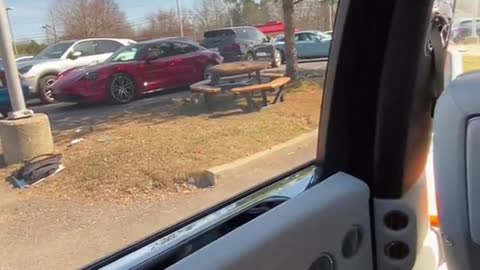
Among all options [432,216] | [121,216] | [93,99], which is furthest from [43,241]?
[432,216]

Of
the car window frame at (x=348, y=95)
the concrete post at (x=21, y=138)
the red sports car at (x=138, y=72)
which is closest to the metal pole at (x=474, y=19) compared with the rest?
the car window frame at (x=348, y=95)

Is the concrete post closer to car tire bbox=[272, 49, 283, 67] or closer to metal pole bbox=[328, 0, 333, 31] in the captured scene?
car tire bbox=[272, 49, 283, 67]

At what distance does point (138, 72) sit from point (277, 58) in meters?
0.48

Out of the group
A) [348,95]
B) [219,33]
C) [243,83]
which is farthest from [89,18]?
[348,95]

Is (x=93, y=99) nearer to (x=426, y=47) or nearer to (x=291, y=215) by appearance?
(x=291, y=215)

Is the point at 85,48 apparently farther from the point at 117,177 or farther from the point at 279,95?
the point at 279,95

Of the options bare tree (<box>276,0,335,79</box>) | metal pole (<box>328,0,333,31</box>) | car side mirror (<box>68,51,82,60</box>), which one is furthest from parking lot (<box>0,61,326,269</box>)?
metal pole (<box>328,0,333,31</box>)

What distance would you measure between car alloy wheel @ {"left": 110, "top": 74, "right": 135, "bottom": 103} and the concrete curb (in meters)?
0.35

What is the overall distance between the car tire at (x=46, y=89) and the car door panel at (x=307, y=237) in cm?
41

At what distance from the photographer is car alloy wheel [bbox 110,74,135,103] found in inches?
44.2

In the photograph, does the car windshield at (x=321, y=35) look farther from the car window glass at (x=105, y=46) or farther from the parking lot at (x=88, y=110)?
the car window glass at (x=105, y=46)

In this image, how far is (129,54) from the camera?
1.15 metres

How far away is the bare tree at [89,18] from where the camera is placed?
964 millimetres

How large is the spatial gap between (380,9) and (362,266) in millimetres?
715
